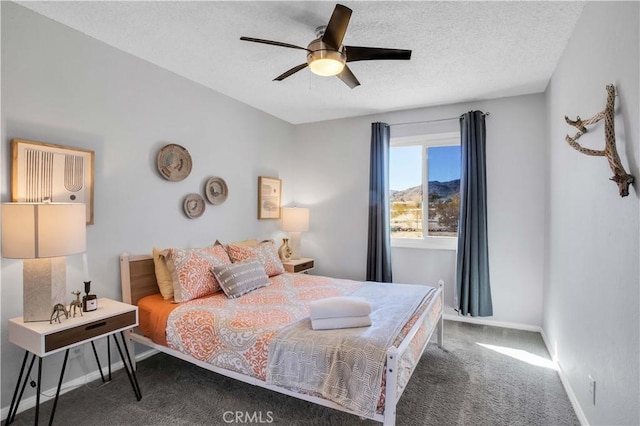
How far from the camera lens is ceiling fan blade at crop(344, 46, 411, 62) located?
7.02ft

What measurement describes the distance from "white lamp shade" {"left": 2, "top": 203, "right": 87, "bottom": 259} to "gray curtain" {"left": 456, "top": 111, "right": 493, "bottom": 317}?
380 cm

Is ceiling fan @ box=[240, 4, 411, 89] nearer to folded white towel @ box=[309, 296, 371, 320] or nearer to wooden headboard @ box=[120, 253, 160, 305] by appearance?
folded white towel @ box=[309, 296, 371, 320]

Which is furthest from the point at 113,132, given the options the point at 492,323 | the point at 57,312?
the point at 492,323

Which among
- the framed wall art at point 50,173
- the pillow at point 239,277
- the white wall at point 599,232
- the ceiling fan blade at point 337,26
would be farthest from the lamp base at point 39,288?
the white wall at point 599,232

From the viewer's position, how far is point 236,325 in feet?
7.20

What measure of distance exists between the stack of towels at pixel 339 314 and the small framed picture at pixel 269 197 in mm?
2500

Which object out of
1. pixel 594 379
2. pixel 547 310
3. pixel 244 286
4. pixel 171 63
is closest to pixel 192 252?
pixel 244 286

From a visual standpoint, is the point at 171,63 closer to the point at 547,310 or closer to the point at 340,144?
the point at 340,144

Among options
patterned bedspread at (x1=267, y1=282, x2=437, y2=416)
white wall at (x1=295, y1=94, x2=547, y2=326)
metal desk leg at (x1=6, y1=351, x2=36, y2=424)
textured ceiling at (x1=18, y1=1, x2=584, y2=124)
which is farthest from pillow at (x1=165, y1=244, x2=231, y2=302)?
white wall at (x1=295, y1=94, x2=547, y2=326)

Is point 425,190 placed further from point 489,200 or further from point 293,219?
point 293,219

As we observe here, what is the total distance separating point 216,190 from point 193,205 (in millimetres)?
366

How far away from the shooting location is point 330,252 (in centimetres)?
486

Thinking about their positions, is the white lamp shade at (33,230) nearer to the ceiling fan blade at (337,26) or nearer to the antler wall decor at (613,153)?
the ceiling fan blade at (337,26)

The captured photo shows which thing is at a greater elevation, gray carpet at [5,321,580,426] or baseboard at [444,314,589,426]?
baseboard at [444,314,589,426]
